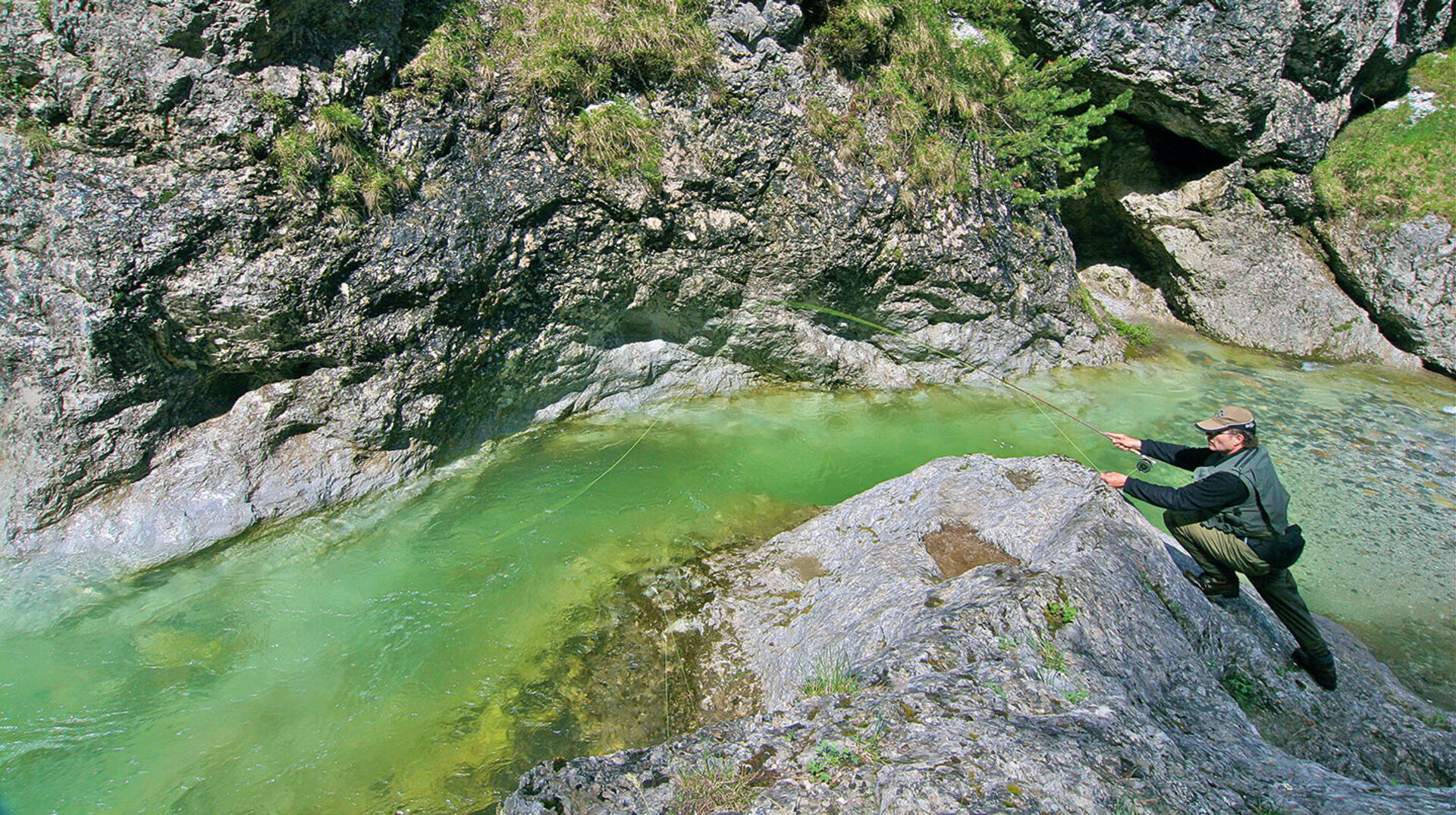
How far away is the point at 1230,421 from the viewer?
5457 millimetres

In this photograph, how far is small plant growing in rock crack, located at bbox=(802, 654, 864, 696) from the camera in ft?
14.0

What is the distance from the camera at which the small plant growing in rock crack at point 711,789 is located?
3342 millimetres

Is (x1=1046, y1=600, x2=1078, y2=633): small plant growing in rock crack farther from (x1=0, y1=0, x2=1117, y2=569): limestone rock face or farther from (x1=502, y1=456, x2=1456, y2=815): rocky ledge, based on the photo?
(x1=0, y1=0, x2=1117, y2=569): limestone rock face

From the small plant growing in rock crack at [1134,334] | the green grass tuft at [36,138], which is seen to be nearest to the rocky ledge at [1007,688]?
the small plant growing in rock crack at [1134,334]

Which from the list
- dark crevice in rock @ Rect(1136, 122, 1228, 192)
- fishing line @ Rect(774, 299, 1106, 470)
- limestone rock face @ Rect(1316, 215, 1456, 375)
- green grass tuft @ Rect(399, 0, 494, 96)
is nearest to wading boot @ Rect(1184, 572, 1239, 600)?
fishing line @ Rect(774, 299, 1106, 470)

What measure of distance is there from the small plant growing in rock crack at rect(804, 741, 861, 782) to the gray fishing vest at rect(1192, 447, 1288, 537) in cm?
360

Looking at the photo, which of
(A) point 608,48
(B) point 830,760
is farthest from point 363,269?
(B) point 830,760

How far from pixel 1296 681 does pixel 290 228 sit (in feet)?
30.1

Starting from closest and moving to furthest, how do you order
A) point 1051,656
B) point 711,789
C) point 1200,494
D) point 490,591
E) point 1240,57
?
point 711,789
point 1051,656
point 1200,494
point 490,591
point 1240,57

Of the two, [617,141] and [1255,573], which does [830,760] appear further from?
[617,141]

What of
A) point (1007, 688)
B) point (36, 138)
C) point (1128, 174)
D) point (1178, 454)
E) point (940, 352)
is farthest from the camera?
point (1128, 174)

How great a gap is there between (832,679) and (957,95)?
8.88m

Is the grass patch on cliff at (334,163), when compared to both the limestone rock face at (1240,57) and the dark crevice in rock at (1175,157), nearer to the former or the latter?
the limestone rock face at (1240,57)

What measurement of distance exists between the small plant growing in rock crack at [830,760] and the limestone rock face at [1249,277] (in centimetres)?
1240
